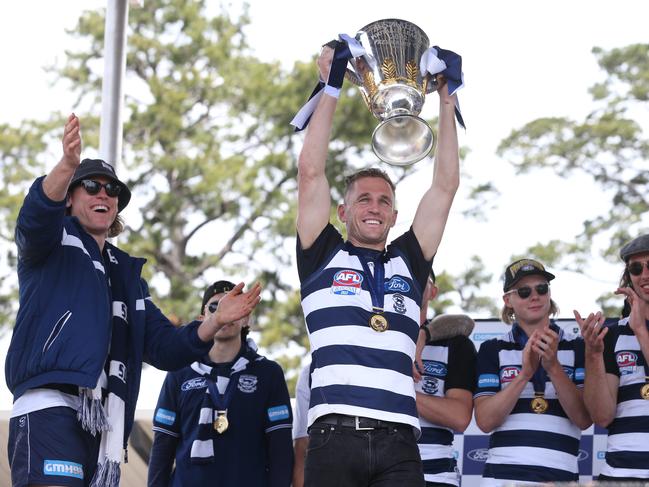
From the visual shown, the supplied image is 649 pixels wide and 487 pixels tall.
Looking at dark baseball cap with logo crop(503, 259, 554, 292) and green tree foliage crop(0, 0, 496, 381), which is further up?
green tree foliage crop(0, 0, 496, 381)

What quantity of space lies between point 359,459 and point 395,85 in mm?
1431

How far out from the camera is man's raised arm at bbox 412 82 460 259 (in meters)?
4.25

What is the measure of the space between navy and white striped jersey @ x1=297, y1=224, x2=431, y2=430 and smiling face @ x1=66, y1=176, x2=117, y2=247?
0.78 metres

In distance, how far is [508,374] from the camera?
4926mm

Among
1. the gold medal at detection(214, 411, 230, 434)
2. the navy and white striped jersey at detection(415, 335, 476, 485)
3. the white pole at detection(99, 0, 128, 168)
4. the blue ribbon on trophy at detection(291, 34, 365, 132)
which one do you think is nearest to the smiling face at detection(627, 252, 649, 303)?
the navy and white striped jersey at detection(415, 335, 476, 485)

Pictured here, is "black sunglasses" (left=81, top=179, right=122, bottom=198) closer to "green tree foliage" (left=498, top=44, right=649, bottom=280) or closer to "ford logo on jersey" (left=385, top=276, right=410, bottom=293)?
"ford logo on jersey" (left=385, top=276, right=410, bottom=293)

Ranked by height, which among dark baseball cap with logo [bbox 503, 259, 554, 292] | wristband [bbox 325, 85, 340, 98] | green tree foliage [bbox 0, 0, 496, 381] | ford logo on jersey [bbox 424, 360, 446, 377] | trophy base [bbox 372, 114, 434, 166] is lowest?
ford logo on jersey [bbox 424, 360, 446, 377]

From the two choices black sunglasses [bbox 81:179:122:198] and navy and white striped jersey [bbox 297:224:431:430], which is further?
black sunglasses [bbox 81:179:122:198]

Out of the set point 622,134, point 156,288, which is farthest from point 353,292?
point 622,134

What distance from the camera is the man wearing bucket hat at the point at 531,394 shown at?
4629 mm

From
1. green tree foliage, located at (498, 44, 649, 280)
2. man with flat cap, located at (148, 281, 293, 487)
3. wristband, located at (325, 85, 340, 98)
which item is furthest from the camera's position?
green tree foliage, located at (498, 44, 649, 280)

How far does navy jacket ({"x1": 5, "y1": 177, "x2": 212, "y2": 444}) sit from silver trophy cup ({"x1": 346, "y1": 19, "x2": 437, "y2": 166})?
1.20 m

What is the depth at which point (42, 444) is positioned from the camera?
12.2 feet

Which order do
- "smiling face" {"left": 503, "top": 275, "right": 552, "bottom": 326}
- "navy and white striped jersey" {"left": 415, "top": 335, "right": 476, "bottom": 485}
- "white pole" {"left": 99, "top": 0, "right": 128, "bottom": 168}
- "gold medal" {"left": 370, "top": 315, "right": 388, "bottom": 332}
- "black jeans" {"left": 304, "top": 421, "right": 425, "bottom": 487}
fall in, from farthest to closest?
"white pole" {"left": 99, "top": 0, "right": 128, "bottom": 168}
"smiling face" {"left": 503, "top": 275, "right": 552, "bottom": 326}
"navy and white striped jersey" {"left": 415, "top": 335, "right": 476, "bottom": 485}
"gold medal" {"left": 370, "top": 315, "right": 388, "bottom": 332}
"black jeans" {"left": 304, "top": 421, "right": 425, "bottom": 487}
